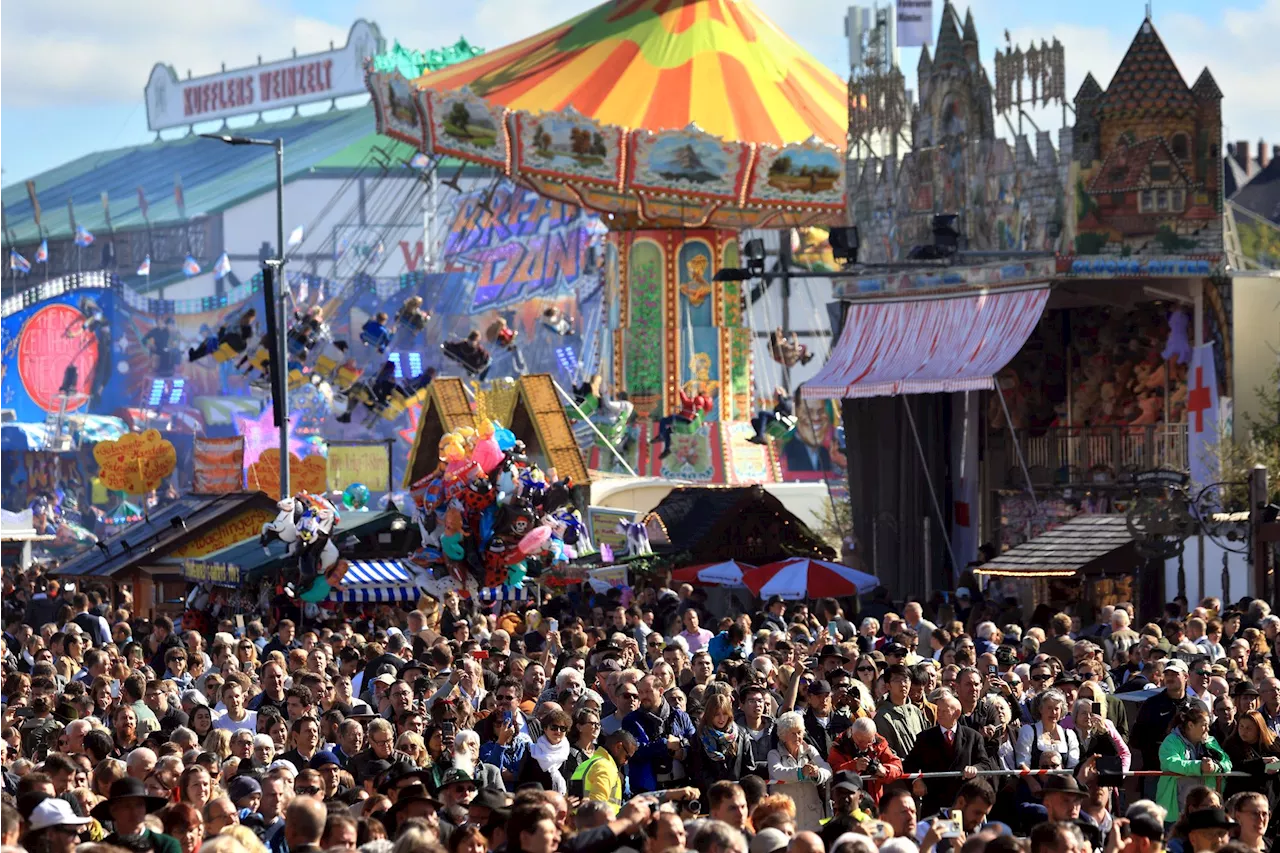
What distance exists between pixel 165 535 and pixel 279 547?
15.4 feet

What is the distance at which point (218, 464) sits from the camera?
39844 mm

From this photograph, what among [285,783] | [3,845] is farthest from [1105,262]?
[3,845]

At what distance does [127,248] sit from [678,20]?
208 feet

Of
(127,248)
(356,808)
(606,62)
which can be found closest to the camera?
(356,808)

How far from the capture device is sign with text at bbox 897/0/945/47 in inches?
1251

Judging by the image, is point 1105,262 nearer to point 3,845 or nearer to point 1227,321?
point 1227,321

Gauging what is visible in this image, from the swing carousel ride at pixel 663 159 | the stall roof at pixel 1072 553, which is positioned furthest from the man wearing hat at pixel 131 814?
the swing carousel ride at pixel 663 159

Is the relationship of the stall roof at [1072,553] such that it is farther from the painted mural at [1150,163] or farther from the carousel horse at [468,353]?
the carousel horse at [468,353]

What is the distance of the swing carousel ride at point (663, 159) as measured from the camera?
3888 centimetres

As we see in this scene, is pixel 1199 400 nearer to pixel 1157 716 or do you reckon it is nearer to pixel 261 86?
pixel 1157 716

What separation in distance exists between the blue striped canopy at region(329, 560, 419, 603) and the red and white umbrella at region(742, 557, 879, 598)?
3.91 m

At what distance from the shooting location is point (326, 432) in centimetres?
7838

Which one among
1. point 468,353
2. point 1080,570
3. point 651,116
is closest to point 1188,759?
point 1080,570

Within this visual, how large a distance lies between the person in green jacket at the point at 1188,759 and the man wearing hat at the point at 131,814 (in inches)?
196
